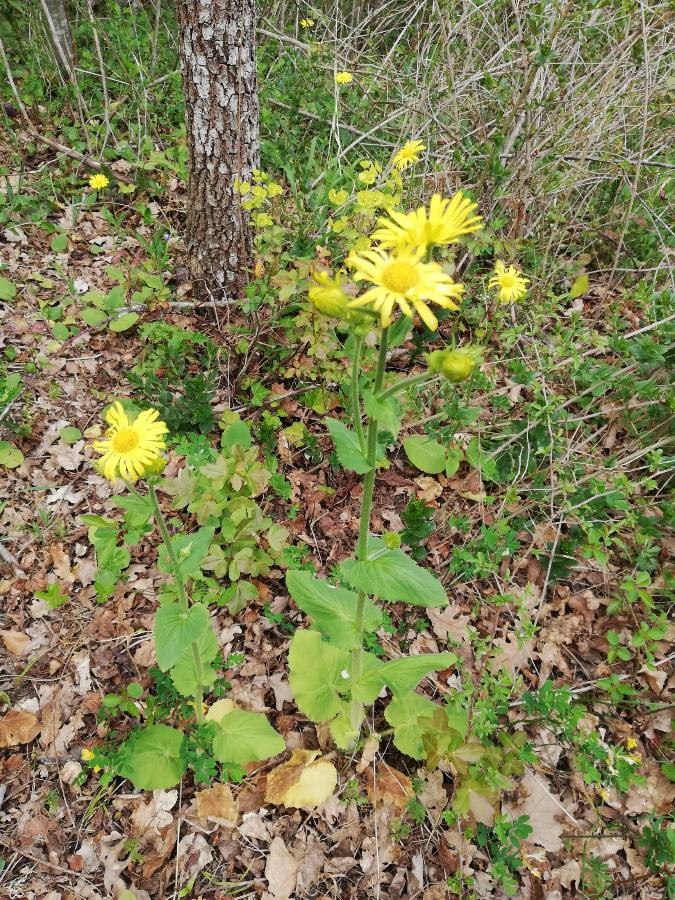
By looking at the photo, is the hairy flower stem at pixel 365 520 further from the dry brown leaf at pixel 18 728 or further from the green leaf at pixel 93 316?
the green leaf at pixel 93 316

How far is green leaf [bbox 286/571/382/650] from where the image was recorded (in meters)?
1.66

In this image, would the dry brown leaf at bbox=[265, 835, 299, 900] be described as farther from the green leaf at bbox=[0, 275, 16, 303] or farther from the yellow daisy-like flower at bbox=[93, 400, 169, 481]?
the green leaf at bbox=[0, 275, 16, 303]

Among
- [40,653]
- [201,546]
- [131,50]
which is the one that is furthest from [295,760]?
[131,50]

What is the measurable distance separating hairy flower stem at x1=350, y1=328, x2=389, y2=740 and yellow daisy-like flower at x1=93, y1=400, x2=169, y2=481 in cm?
58

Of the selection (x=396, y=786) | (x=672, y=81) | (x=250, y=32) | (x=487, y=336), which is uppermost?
(x=250, y=32)

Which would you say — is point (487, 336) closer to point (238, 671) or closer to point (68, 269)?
point (238, 671)

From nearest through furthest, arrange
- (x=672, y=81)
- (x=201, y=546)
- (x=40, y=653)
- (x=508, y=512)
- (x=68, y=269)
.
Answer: (x=201, y=546) < (x=40, y=653) < (x=508, y=512) < (x=672, y=81) < (x=68, y=269)

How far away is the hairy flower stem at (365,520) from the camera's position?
123 centimetres

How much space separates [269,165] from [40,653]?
319cm

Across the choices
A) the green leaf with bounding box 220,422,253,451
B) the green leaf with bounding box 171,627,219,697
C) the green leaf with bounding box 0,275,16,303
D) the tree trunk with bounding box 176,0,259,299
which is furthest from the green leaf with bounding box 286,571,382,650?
the green leaf with bounding box 0,275,16,303

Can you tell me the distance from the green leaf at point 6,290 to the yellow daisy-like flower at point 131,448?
195 centimetres

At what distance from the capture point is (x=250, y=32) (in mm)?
2514

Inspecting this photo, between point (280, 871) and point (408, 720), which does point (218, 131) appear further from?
point (280, 871)

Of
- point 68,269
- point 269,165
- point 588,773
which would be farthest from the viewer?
point 269,165
